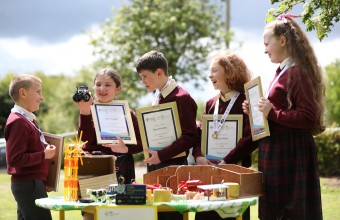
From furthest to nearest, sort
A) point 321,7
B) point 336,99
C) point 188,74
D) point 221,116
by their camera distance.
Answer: point 336,99, point 188,74, point 321,7, point 221,116

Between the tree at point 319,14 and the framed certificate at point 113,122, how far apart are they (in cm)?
232

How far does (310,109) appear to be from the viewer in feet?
16.7

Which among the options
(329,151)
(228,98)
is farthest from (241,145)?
(329,151)

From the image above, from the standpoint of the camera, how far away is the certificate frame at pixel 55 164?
5703 millimetres

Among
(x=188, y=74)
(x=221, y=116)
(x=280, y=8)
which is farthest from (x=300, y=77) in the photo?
(x=188, y=74)

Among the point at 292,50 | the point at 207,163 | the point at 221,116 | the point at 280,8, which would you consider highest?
the point at 280,8

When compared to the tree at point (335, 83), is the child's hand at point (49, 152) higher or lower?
lower

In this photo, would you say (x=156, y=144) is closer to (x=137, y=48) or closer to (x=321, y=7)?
(x=321, y=7)

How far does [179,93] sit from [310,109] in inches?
→ 44.0

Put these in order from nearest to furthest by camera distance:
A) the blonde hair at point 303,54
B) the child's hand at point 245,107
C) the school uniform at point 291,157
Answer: the school uniform at point 291,157
the blonde hair at point 303,54
the child's hand at point 245,107

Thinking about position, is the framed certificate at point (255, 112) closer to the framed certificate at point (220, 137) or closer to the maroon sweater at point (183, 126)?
the framed certificate at point (220, 137)

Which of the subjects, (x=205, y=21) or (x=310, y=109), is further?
(x=205, y=21)

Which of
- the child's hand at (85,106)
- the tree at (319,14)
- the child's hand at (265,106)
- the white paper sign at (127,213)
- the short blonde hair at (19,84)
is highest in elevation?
the tree at (319,14)

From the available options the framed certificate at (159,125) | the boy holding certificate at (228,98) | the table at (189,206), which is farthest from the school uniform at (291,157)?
the framed certificate at (159,125)
